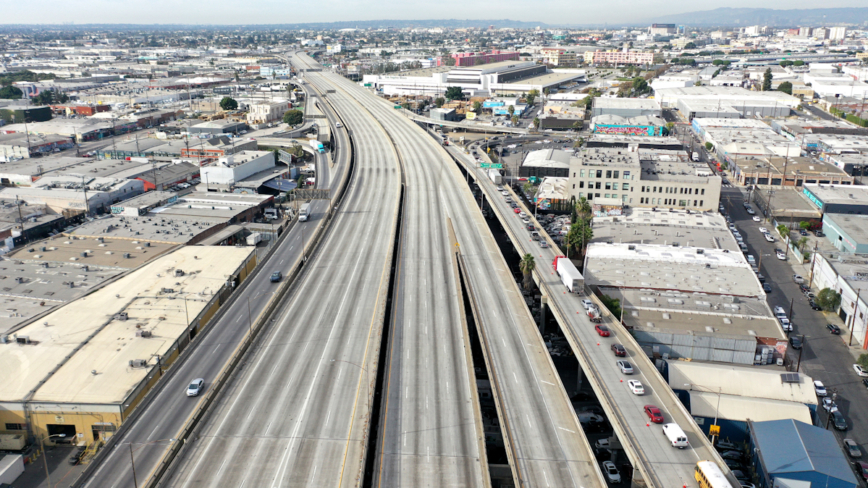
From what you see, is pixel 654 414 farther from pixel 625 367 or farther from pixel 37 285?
pixel 37 285

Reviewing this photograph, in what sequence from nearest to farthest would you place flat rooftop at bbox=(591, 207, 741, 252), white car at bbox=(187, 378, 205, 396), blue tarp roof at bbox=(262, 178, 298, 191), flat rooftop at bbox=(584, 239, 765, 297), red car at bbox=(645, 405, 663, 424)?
1. red car at bbox=(645, 405, 663, 424)
2. white car at bbox=(187, 378, 205, 396)
3. flat rooftop at bbox=(584, 239, 765, 297)
4. flat rooftop at bbox=(591, 207, 741, 252)
5. blue tarp roof at bbox=(262, 178, 298, 191)

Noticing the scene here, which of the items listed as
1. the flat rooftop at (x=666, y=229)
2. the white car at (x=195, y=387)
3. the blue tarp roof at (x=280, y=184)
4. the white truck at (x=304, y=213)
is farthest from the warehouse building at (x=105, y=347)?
the flat rooftop at (x=666, y=229)

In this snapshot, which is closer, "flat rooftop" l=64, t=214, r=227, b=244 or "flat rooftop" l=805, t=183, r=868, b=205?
"flat rooftop" l=64, t=214, r=227, b=244

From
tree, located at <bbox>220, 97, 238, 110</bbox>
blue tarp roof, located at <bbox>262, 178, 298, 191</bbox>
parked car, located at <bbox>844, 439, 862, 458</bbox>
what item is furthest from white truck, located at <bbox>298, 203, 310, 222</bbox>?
tree, located at <bbox>220, 97, 238, 110</bbox>

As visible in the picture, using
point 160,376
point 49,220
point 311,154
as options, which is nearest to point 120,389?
point 160,376

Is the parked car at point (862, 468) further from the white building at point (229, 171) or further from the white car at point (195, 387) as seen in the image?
the white building at point (229, 171)

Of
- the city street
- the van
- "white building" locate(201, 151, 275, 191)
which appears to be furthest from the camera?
"white building" locate(201, 151, 275, 191)

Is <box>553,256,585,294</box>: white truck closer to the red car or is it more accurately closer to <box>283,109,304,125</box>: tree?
the red car
